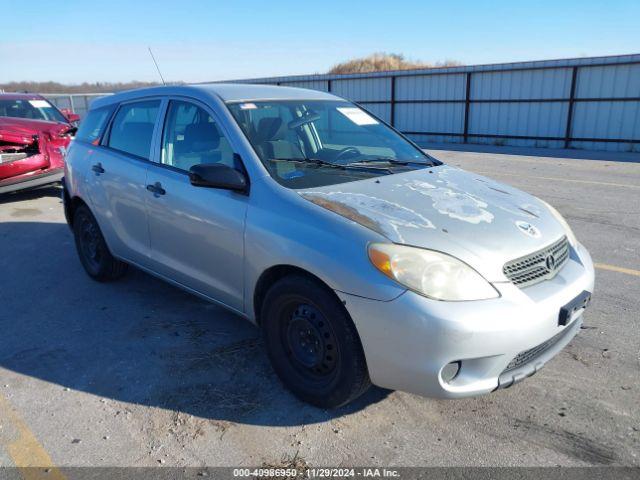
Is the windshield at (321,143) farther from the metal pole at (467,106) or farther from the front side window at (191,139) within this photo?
the metal pole at (467,106)

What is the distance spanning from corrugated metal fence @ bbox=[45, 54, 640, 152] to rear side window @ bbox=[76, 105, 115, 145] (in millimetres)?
16058

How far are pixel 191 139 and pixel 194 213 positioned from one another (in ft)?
2.00

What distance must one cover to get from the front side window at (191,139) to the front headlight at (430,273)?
132cm

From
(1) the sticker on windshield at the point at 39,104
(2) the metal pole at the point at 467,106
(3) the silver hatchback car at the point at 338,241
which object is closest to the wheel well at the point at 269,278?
(3) the silver hatchback car at the point at 338,241

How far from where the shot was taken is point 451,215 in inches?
113

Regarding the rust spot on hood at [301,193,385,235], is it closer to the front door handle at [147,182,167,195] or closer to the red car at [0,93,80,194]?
the front door handle at [147,182,167,195]

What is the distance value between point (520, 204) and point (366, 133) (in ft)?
4.54

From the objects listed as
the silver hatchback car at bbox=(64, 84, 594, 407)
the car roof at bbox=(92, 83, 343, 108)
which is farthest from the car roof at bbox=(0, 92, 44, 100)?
the silver hatchback car at bbox=(64, 84, 594, 407)

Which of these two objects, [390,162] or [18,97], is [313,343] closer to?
[390,162]

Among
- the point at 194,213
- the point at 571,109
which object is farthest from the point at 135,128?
the point at 571,109

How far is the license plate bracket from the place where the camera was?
2.64 m

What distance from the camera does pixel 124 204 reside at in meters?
4.16

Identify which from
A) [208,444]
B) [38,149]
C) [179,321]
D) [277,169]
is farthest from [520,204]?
[38,149]

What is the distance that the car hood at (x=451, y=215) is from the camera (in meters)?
2.58
